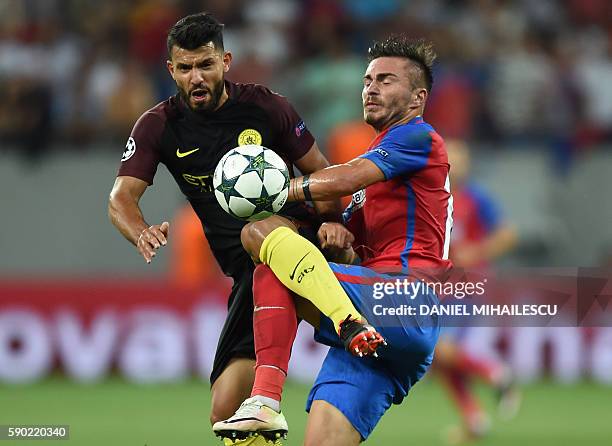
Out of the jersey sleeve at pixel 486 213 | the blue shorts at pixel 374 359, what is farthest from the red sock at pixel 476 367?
the blue shorts at pixel 374 359

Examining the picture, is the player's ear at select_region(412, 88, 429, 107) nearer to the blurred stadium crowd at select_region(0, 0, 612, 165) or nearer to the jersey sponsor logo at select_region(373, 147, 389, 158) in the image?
the jersey sponsor logo at select_region(373, 147, 389, 158)

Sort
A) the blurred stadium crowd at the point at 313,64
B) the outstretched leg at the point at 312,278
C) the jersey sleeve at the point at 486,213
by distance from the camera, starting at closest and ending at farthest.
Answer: the outstretched leg at the point at 312,278
the jersey sleeve at the point at 486,213
the blurred stadium crowd at the point at 313,64

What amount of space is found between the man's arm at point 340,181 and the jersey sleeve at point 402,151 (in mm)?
47

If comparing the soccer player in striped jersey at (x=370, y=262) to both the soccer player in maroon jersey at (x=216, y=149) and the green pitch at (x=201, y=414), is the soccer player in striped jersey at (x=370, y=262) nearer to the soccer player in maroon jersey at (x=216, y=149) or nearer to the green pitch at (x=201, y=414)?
the soccer player in maroon jersey at (x=216, y=149)

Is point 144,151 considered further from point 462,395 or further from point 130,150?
point 462,395

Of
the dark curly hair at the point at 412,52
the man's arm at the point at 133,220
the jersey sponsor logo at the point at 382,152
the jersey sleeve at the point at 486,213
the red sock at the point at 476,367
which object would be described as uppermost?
the jersey sleeve at the point at 486,213

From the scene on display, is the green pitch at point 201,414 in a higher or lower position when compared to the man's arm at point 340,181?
lower

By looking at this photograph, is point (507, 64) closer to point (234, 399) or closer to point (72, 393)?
point (72, 393)

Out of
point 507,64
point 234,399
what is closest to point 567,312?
point 234,399

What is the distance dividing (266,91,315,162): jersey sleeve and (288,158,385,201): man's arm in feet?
2.15

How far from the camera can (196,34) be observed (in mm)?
5695

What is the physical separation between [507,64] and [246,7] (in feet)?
9.31

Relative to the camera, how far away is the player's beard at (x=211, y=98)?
5.79m

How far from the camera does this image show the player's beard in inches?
228
